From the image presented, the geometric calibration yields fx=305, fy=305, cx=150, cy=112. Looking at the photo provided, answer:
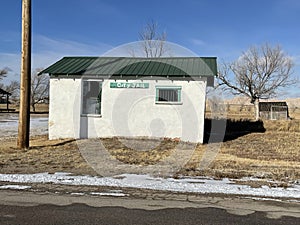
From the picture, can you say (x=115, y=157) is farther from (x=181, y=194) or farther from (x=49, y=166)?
(x=181, y=194)

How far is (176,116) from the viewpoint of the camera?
14.4 metres

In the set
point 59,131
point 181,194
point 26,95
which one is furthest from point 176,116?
point 181,194

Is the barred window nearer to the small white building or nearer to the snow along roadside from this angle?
the small white building

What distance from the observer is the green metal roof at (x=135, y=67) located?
14.5 m

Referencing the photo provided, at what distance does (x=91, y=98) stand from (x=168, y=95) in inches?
152

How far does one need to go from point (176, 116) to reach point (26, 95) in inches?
Answer: 261

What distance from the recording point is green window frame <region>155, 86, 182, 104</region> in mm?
14406

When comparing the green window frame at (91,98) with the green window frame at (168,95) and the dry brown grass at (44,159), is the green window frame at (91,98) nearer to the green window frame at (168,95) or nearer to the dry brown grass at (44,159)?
the dry brown grass at (44,159)

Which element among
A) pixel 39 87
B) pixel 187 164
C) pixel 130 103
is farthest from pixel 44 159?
pixel 39 87

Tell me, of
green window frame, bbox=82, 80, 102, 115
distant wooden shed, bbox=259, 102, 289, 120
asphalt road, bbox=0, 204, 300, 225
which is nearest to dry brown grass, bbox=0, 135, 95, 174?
green window frame, bbox=82, 80, 102, 115

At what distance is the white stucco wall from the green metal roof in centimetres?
42

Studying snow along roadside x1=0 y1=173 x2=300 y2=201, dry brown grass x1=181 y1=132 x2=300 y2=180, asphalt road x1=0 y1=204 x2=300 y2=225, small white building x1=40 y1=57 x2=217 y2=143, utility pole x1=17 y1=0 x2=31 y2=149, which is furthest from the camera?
small white building x1=40 y1=57 x2=217 y2=143

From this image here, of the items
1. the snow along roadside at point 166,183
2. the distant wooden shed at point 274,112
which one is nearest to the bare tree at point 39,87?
the distant wooden shed at point 274,112

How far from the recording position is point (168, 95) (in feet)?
47.9
